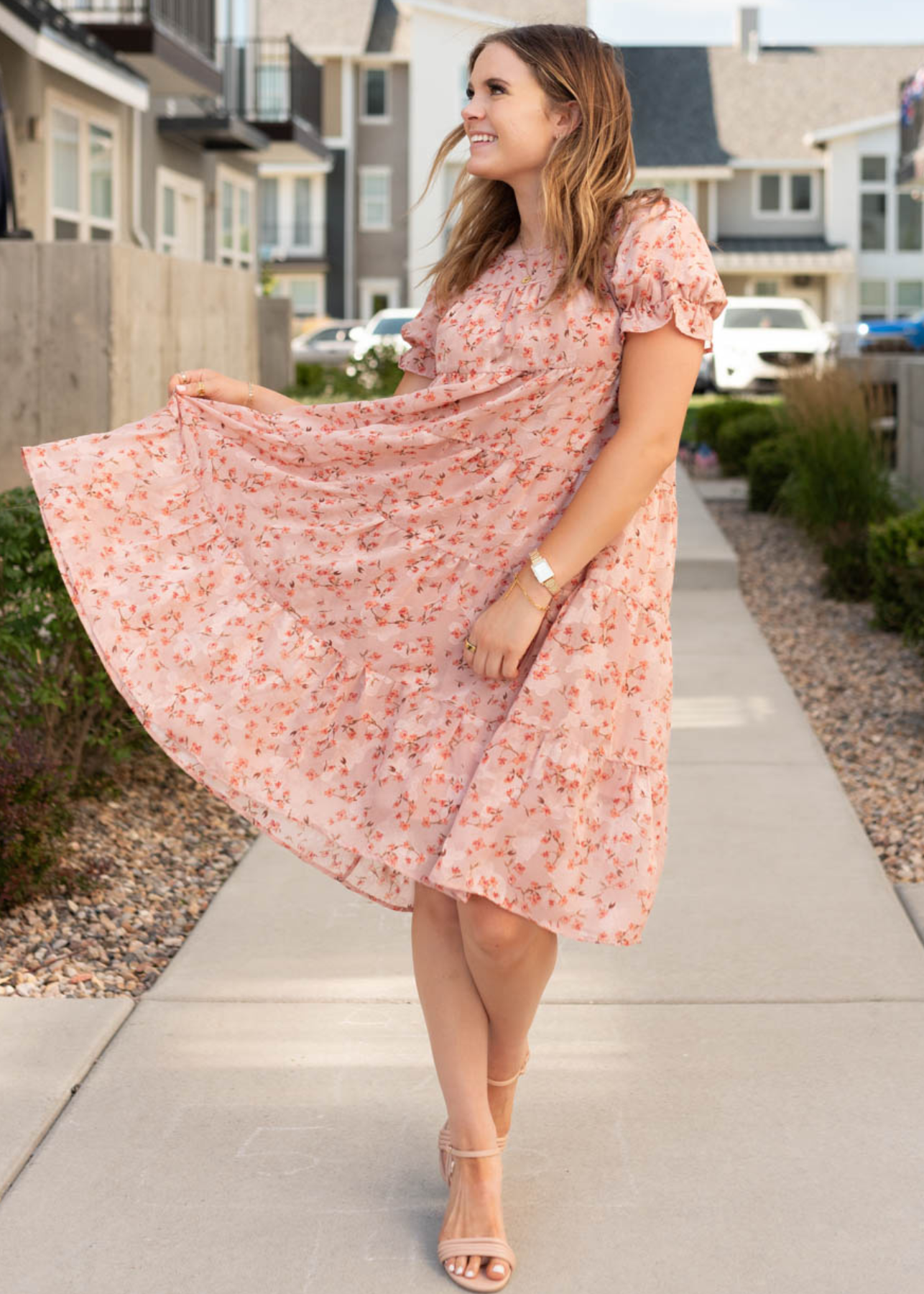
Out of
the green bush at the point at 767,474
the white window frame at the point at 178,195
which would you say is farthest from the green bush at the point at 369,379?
the green bush at the point at 767,474

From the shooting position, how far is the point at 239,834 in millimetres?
5133

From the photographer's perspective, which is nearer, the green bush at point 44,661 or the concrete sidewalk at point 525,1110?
the concrete sidewalk at point 525,1110

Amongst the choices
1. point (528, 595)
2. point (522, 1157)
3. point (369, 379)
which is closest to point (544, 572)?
point (528, 595)

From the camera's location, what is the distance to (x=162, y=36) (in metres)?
15.6

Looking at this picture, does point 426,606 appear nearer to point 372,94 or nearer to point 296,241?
point 296,241

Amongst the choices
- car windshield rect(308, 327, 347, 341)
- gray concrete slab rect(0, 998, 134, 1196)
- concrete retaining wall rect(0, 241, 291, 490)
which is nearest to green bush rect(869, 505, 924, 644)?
concrete retaining wall rect(0, 241, 291, 490)

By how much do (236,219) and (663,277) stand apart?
64.8 feet

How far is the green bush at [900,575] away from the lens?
273 inches

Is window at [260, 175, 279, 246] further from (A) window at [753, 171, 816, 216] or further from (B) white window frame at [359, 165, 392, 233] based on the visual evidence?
(A) window at [753, 171, 816, 216]

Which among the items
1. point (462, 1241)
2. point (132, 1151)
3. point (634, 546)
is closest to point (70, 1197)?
point (132, 1151)

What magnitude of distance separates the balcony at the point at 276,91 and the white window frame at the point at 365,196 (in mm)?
18506

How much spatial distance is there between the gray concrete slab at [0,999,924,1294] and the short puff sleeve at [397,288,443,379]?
1.33m

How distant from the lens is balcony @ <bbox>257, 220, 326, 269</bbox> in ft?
142

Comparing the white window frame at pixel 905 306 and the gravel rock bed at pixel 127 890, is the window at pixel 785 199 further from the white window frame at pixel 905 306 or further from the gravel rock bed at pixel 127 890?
the gravel rock bed at pixel 127 890
